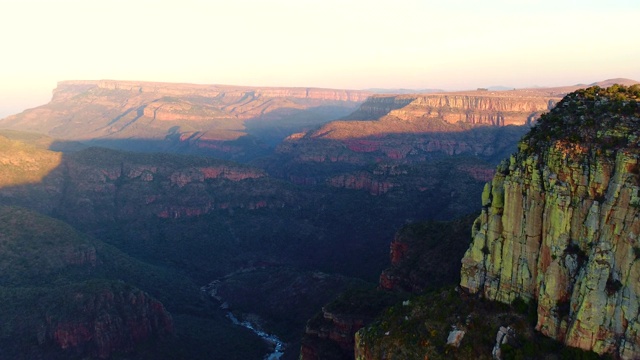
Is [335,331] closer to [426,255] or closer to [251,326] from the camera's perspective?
[426,255]

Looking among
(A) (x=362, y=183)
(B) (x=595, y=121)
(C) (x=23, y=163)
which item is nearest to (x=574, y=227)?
(B) (x=595, y=121)

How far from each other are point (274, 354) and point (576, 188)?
219ft

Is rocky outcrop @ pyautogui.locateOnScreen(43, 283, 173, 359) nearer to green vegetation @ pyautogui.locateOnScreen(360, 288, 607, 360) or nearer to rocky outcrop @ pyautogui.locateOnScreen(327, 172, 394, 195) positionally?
green vegetation @ pyautogui.locateOnScreen(360, 288, 607, 360)

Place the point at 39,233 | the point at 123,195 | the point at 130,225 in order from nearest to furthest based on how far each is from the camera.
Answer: the point at 39,233, the point at 130,225, the point at 123,195

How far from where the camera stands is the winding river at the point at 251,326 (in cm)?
9155

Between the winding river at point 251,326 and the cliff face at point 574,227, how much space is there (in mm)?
53489

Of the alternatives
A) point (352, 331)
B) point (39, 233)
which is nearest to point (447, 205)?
point (352, 331)

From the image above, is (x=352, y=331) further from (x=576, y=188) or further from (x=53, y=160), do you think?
(x=53, y=160)

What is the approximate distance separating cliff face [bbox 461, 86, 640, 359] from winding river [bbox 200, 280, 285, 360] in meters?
53.5

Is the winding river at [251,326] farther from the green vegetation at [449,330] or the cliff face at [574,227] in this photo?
the cliff face at [574,227]

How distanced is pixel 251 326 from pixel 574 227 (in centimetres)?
7962

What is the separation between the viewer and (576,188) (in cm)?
3891

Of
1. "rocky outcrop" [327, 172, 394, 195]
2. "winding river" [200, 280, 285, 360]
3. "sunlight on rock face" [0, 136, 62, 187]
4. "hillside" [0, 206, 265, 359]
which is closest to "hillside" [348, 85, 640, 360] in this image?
"winding river" [200, 280, 285, 360]

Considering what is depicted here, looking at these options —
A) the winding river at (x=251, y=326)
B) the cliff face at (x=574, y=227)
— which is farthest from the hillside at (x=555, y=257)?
the winding river at (x=251, y=326)
